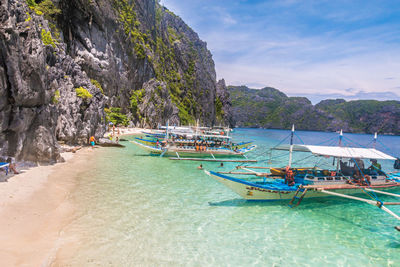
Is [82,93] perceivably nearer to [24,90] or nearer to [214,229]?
[24,90]

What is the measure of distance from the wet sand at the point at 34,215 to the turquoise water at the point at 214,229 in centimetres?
67

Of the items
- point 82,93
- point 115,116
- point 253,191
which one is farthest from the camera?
point 115,116

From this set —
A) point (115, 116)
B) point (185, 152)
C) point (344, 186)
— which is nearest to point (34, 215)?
point (344, 186)

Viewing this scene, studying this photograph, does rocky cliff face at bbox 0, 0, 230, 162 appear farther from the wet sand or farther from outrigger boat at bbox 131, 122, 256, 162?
outrigger boat at bbox 131, 122, 256, 162

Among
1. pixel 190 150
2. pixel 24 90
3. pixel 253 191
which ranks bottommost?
pixel 253 191

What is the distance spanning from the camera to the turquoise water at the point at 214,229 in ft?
30.5

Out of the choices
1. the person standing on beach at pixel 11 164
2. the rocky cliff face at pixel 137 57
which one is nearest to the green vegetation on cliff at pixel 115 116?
the rocky cliff face at pixel 137 57

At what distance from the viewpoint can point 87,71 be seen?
60.2m

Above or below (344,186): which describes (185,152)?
below

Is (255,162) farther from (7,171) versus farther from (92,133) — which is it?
(7,171)

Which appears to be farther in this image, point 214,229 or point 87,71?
point 87,71

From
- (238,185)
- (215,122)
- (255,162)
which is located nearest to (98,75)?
(255,162)

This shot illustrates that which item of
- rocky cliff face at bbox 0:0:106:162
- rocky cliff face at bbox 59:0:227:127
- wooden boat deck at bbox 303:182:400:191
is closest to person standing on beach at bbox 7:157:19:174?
rocky cliff face at bbox 0:0:106:162

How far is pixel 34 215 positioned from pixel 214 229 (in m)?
8.29
